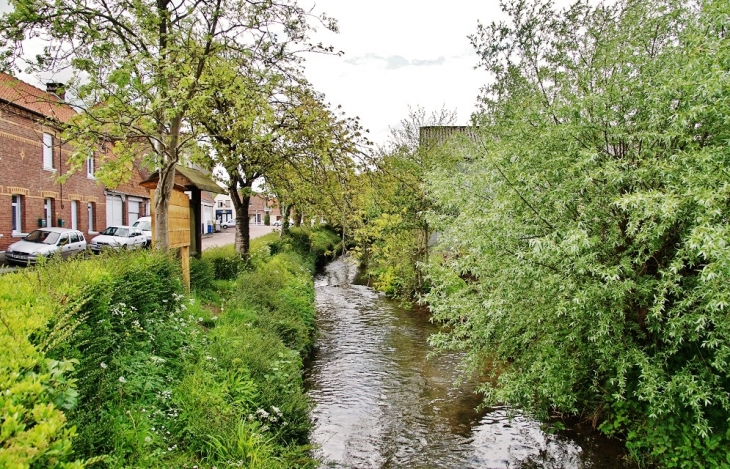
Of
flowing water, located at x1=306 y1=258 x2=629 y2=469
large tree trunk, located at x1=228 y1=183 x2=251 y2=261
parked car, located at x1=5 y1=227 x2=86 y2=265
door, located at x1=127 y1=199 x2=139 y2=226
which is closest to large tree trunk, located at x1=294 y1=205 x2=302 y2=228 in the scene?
large tree trunk, located at x1=228 y1=183 x2=251 y2=261

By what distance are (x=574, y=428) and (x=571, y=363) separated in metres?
1.89

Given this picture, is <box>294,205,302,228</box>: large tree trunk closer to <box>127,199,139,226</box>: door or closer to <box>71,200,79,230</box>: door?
<box>127,199,139,226</box>: door

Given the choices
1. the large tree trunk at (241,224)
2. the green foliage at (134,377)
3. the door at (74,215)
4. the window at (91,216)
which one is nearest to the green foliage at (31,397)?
the green foliage at (134,377)

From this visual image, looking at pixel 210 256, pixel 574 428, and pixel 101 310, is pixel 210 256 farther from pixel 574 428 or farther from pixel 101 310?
pixel 574 428

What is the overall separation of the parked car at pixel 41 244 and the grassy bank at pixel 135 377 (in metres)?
13.6

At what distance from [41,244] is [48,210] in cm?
678

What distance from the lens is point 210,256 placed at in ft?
39.8

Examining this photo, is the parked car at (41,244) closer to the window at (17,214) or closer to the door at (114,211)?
the window at (17,214)

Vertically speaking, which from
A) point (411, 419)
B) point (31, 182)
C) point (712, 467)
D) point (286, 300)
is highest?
point (31, 182)

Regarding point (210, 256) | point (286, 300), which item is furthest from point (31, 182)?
point (286, 300)

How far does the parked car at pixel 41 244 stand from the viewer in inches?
696

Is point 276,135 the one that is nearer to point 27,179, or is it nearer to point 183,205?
point 183,205

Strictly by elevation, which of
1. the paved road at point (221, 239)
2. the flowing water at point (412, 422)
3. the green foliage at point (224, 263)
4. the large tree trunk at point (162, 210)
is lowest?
the flowing water at point (412, 422)

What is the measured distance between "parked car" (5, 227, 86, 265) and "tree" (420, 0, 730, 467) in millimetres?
16726
